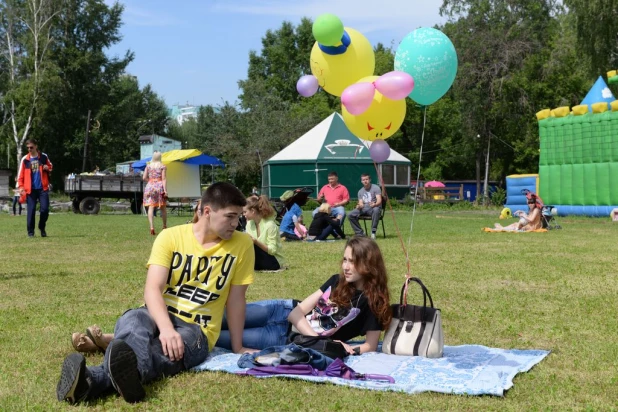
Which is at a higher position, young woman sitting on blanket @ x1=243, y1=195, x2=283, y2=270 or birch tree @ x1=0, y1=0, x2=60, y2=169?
birch tree @ x1=0, y1=0, x2=60, y2=169

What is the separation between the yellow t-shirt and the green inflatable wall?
21254 millimetres

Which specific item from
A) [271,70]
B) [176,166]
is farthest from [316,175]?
[271,70]

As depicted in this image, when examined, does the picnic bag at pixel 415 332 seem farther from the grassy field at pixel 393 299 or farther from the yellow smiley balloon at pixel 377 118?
the yellow smiley balloon at pixel 377 118

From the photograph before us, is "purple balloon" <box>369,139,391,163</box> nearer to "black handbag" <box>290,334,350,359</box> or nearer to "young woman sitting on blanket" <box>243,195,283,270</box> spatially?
"black handbag" <box>290,334,350,359</box>

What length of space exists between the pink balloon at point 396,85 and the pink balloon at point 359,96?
76 mm

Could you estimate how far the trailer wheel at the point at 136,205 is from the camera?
96.3 feet

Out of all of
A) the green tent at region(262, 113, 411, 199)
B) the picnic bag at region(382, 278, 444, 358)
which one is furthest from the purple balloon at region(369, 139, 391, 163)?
the green tent at region(262, 113, 411, 199)

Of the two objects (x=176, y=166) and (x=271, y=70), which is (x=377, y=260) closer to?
(x=176, y=166)

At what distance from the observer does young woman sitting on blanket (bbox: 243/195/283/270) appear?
9555 mm

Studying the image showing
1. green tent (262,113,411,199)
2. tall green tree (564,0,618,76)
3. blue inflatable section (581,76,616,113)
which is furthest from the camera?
green tent (262,113,411,199)

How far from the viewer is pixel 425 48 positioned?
563 centimetres

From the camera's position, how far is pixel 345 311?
511 centimetres

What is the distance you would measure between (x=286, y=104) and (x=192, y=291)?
51869mm

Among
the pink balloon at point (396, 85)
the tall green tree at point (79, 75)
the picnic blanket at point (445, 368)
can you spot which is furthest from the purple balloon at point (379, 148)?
the tall green tree at point (79, 75)
